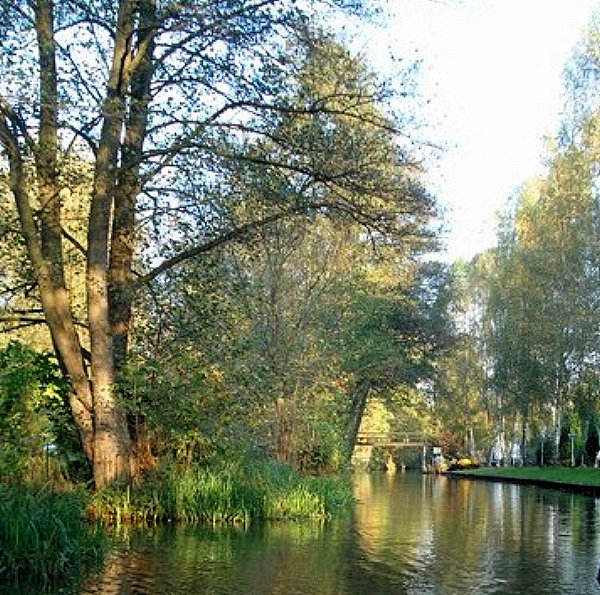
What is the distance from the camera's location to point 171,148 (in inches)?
635

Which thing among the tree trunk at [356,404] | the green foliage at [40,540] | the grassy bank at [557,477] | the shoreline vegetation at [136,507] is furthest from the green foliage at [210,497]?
the tree trunk at [356,404]

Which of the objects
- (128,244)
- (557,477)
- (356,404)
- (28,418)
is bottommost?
(557,477)

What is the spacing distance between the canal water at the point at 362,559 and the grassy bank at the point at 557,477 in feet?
45.5

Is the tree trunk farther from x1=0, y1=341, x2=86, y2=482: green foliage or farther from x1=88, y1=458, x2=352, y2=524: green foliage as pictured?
x1=0, y1=341, x2=86, y2=482: green foliage

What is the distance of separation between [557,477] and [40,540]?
31.7 m

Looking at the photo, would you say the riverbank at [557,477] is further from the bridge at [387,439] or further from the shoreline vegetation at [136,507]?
the shoreline vegetation at [136,507]

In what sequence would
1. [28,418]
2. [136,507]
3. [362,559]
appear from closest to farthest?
1. [362,559]
2. [28,418]
3. [136,507]

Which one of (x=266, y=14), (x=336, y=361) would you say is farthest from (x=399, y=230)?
(x=336, y=361)

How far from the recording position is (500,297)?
171ft

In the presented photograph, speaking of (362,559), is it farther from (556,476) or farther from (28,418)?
(556,476)

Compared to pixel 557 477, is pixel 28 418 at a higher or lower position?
higher

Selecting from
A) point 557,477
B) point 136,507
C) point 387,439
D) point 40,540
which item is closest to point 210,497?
point 136,507

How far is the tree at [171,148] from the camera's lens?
49.3ft

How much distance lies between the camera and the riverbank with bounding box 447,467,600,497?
33122 mm
